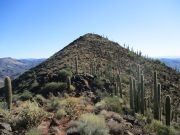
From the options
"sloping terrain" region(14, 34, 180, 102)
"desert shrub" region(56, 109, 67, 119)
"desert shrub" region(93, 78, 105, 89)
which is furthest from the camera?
"sloping terrain" region(14, 34, 180, 102)

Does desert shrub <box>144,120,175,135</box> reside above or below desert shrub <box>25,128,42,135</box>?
below

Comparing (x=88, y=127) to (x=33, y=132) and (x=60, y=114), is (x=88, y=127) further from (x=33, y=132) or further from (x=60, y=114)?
(x=60, y=114)

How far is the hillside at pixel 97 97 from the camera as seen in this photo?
1270 centimetres

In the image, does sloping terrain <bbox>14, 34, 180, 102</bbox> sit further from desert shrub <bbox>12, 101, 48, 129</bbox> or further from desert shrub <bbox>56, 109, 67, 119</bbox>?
desert shrub <bbox>12, 101, 48, 129</bbox>

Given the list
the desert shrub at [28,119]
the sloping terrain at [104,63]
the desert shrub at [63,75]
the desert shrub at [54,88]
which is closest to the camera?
the desert shrub at [28,119]

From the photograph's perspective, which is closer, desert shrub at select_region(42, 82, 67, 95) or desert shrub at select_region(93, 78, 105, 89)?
desert shrub at select_region(42, 82, 67, 95)

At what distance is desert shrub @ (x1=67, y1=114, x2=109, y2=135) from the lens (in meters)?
11.3

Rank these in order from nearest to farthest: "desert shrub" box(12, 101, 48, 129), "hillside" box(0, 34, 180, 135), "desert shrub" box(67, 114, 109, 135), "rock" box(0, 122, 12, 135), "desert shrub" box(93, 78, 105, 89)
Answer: "rock" box(0, 122, 12, 135)
"desert shrub" box(67, 114, 109, 135)
"desert shrub" box(12, 101, 48, 129)
"hillside" box(0, 34, 180, 135)
"desert shrub" box(93, 78, 105, 89)

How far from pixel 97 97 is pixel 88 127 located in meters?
15.3

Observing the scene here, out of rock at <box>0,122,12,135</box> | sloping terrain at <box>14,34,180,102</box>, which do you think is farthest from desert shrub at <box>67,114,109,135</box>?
sloping terrain at <box>14,34,180,102</box>

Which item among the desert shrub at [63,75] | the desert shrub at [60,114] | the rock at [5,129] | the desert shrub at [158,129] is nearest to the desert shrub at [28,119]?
the rock at [5,129]

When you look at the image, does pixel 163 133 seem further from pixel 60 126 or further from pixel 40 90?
pixel 40 90

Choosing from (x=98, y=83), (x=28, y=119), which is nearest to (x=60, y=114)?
(x=28, y=119)

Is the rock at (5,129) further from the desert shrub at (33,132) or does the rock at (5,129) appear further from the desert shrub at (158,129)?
the desert shrub at (158,129)
